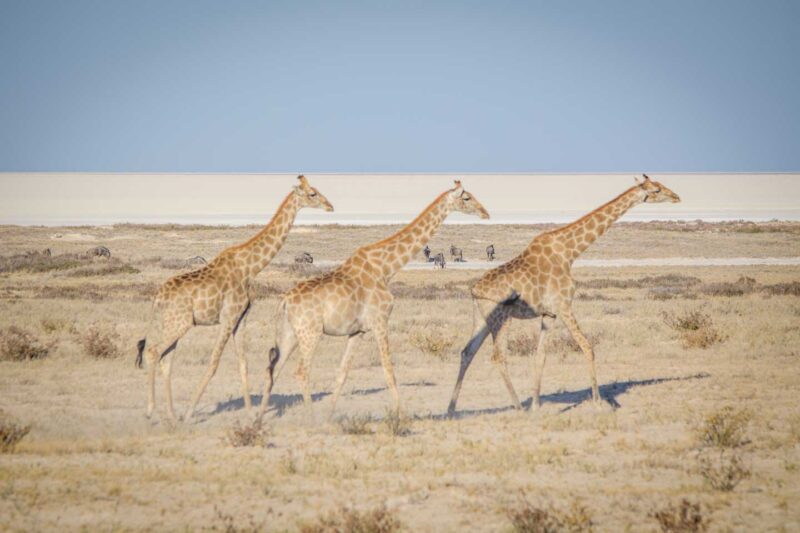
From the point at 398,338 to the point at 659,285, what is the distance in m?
16.9

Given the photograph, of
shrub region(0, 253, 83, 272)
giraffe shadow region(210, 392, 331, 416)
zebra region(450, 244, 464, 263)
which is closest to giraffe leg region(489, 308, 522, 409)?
giraffe shadow region(210, 392, 331, 416)

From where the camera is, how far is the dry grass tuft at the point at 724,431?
1145 centimetres

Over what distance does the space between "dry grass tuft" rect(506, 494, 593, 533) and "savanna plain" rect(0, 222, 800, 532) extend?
0.02m

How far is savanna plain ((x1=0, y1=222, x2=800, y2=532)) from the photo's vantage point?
9.07 metres

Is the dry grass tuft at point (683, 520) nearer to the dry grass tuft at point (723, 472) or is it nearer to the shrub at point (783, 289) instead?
the dry grass tuft at point (723, 472)

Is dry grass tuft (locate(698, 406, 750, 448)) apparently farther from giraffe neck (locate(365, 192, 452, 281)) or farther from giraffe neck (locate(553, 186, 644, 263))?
giraffe neck (locate(365, 192, 452, 281))

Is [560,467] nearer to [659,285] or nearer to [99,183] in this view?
[659,285]

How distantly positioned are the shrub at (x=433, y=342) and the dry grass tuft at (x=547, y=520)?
11317 millimetres

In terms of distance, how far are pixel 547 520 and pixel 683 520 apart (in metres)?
1.21

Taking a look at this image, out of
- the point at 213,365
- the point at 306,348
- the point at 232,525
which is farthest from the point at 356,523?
the point at 213,365

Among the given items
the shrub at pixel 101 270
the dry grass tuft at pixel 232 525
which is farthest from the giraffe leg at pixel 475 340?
the shrub at pixel 101 270

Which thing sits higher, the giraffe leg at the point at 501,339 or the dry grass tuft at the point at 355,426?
the giraffe leg at the point at 501,339

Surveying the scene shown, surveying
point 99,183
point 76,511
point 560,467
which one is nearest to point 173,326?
point 76,511

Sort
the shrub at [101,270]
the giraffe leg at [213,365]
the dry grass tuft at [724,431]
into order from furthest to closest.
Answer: the shrub at [101,270] < the giraffe leg at [213,365] < the dry grass tuft at [724,431]
